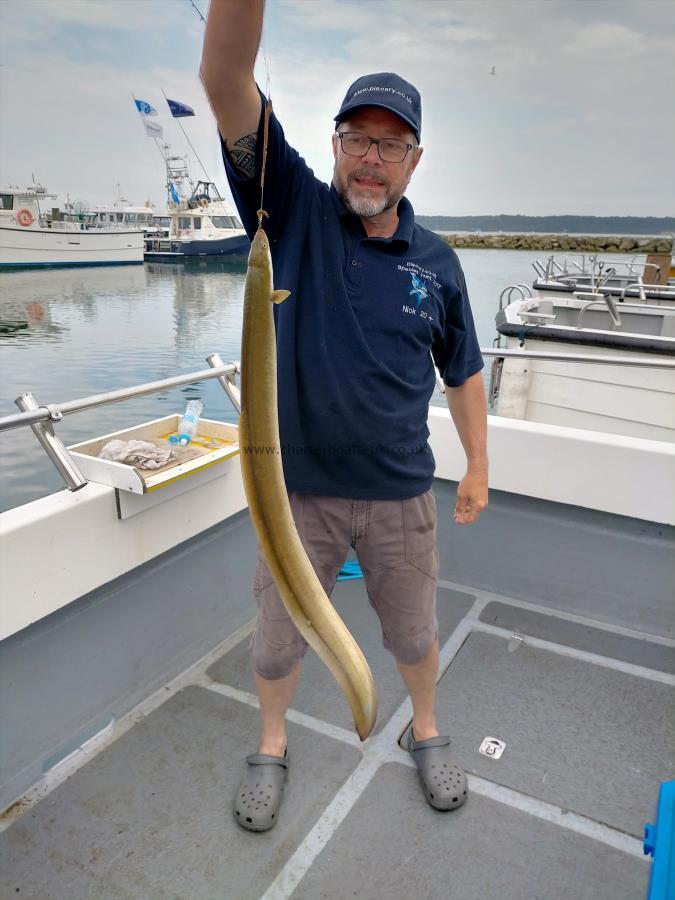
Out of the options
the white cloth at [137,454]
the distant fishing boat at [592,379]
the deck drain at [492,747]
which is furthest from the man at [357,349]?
the distant fishing boat at [592,379]

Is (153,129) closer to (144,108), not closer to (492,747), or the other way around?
(144,108)

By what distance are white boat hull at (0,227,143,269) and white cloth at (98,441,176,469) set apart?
3647cm

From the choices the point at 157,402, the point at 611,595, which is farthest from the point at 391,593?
the point at 157,402

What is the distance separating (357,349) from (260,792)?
1410mm

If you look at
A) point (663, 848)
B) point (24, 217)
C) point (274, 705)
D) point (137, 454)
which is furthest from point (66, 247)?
point (663, 848)

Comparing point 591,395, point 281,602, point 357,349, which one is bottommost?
point 591,395

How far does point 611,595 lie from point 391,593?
1.70 m

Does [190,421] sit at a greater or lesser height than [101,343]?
greater

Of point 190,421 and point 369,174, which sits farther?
point 190,421

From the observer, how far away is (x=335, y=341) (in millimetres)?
1568

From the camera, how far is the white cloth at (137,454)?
2324mm

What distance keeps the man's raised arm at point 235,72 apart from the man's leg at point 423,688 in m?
1.53

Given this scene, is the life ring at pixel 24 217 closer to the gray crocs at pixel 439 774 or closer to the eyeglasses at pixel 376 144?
the eyeglasses at pixel 376 144

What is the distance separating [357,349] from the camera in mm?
1573
